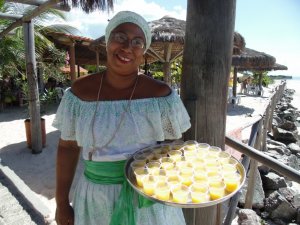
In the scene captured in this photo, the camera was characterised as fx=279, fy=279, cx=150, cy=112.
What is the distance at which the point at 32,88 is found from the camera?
19.0 ft

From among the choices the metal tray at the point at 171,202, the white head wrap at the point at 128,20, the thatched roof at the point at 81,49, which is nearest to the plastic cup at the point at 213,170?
the metal tray at the point at 171,202

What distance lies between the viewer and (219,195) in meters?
1.27

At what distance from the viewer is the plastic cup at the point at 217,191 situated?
1.27 metres

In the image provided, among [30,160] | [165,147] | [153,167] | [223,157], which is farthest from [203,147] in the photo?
[30,160]

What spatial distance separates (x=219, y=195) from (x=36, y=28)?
1001cm

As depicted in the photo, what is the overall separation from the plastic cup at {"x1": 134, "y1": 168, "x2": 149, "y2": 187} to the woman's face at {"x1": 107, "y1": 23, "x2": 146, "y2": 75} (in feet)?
1.76

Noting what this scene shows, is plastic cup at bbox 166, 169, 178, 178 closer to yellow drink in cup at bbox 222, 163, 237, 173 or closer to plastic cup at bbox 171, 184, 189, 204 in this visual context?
plastic cup at bbox 171, 184, 189, 204

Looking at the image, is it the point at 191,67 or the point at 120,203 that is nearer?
the point at 120,203

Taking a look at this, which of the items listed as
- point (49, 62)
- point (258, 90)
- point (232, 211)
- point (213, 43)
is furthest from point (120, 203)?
point (258, 90)

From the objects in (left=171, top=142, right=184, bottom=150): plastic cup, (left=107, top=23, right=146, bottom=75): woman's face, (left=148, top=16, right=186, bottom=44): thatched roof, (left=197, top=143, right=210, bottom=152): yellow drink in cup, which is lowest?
(left=197, top=143, right=210, bottom=152): yellow drink in cup

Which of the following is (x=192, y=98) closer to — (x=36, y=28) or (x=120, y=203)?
(x=120, y=203)

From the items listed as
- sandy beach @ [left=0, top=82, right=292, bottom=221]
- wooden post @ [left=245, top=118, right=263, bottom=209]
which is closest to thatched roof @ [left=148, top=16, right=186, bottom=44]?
sandy beach @ [left=0, top=82, right=292, bottom=221]

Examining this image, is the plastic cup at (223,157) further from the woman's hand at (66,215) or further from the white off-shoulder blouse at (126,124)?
the woman's hand at (66,215)

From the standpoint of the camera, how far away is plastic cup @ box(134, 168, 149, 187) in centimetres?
137
